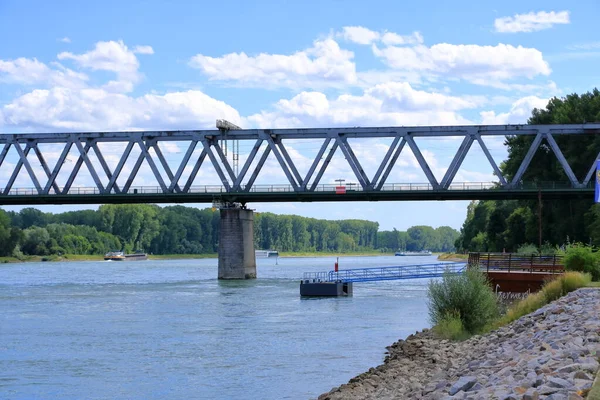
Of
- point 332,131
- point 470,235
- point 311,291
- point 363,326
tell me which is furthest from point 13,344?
point 470,235

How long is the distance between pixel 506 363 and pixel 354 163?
73841 mm

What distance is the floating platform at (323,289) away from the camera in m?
72.8

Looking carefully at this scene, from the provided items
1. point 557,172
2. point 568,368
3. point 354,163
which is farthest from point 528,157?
point 568,368

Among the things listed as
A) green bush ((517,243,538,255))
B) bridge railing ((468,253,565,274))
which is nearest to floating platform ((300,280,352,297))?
bridge railing ((468,253,565,274))

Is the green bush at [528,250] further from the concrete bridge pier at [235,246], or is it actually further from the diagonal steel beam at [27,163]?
the diagonal steel beam at [27,163]

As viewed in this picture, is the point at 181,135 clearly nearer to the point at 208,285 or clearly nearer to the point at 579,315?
the point at 208,285

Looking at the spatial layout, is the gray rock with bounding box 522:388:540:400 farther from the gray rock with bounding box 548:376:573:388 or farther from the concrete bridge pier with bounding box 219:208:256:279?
the concrete bridge pier with bounding box 219:208:256:279

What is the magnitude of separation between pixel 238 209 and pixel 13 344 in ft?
199

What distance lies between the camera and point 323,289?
7325 cm

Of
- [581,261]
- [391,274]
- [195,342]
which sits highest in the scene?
[581,261]

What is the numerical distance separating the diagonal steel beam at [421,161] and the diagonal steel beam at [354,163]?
5832 millimetres

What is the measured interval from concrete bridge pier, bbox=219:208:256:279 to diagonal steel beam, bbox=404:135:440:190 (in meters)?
21.9

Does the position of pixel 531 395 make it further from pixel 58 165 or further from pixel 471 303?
pixel 58 165

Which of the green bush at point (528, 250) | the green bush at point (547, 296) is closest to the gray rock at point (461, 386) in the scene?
the green bush at point (547, 296)
